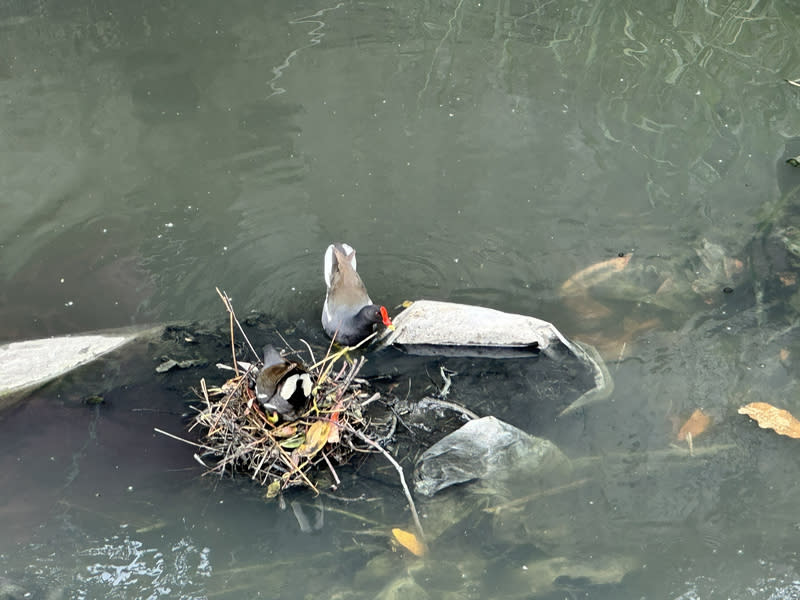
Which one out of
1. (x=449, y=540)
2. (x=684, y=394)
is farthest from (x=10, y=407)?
(x=684, y=394)

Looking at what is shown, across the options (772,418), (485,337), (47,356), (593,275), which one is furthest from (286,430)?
(772,418)

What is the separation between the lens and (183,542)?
4199mm

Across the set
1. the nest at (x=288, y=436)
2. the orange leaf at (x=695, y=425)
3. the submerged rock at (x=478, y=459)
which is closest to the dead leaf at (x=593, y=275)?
the orange leaf at (x=695, y=425)

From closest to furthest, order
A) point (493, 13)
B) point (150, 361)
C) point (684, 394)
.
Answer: point (684, 394) < point (150, 361) < point (493, 13)

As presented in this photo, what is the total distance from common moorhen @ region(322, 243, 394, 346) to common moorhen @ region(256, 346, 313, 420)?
0.76m

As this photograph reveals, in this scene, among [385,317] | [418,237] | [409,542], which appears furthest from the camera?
[418,237]

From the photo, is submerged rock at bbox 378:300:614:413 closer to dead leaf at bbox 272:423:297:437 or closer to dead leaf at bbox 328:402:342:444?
dead leaf at bbox 328:402:342:444

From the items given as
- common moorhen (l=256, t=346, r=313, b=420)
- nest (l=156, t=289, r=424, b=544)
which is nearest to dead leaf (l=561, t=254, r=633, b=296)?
nest (l=156, t=289, r=424, b=544)

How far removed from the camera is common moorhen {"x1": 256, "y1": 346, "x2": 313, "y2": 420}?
13.8 ft

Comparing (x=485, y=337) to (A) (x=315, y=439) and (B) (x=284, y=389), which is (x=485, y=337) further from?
(B) (x=284, y=389)

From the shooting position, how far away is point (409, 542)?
4.12 meters

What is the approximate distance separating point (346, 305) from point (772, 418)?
8.99ft

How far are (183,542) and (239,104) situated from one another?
467cm

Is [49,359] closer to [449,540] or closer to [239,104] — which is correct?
[449,540]
